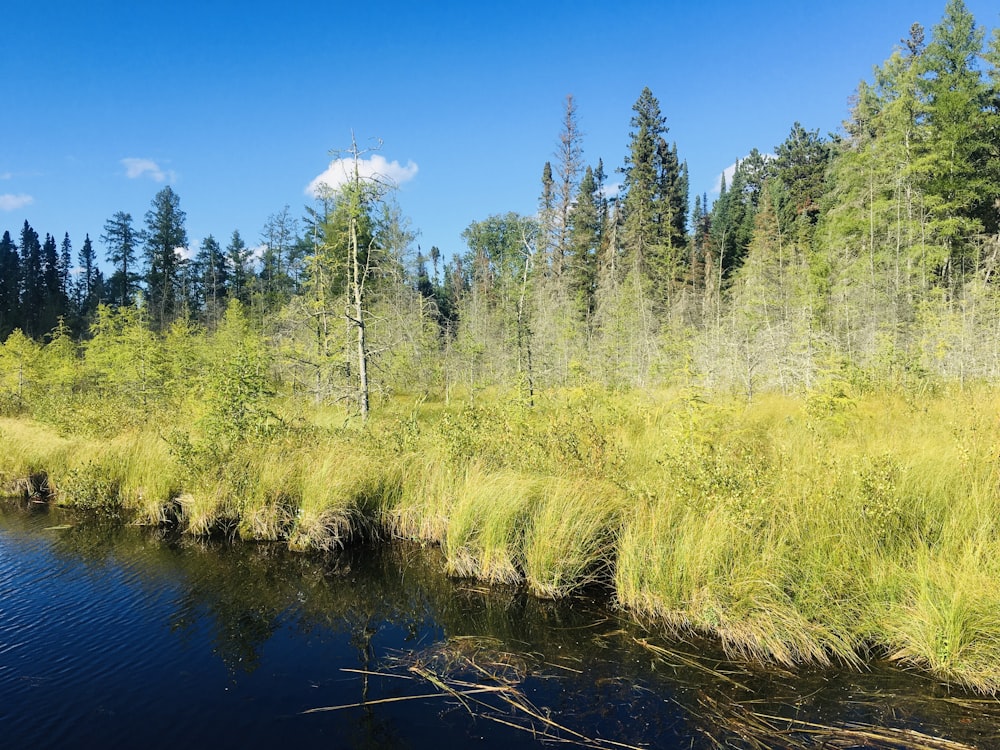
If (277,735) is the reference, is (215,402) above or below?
above

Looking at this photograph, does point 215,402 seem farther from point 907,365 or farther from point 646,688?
point 907,365

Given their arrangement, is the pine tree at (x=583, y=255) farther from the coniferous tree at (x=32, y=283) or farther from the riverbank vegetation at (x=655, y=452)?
the coniferous tree at (x=32, y=283)

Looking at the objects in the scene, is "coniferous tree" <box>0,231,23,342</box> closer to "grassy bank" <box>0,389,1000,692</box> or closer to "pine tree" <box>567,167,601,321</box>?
"pine tree" <box>567,167,601,321</box>

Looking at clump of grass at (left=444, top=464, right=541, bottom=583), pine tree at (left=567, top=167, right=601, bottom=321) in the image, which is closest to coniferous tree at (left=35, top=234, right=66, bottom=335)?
pine tree at (left=567, top=167, right=601, bottom=321)

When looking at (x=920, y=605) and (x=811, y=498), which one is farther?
(x=811, y=498)

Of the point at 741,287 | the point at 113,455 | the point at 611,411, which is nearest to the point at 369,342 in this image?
the point at 113,455

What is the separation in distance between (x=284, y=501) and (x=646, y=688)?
5772 mm

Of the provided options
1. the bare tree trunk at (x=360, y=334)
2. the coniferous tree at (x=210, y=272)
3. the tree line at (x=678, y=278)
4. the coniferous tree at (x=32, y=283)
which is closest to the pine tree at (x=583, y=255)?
the tree line at (x=678, y=278)

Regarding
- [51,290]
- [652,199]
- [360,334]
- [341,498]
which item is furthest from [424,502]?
[51,290]

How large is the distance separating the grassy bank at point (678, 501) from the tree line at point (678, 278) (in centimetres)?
142

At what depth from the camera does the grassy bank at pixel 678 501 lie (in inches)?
170

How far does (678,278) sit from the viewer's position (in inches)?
1609

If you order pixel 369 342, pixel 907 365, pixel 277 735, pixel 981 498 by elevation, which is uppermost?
pixel 369 342

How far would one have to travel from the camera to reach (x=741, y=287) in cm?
3428
